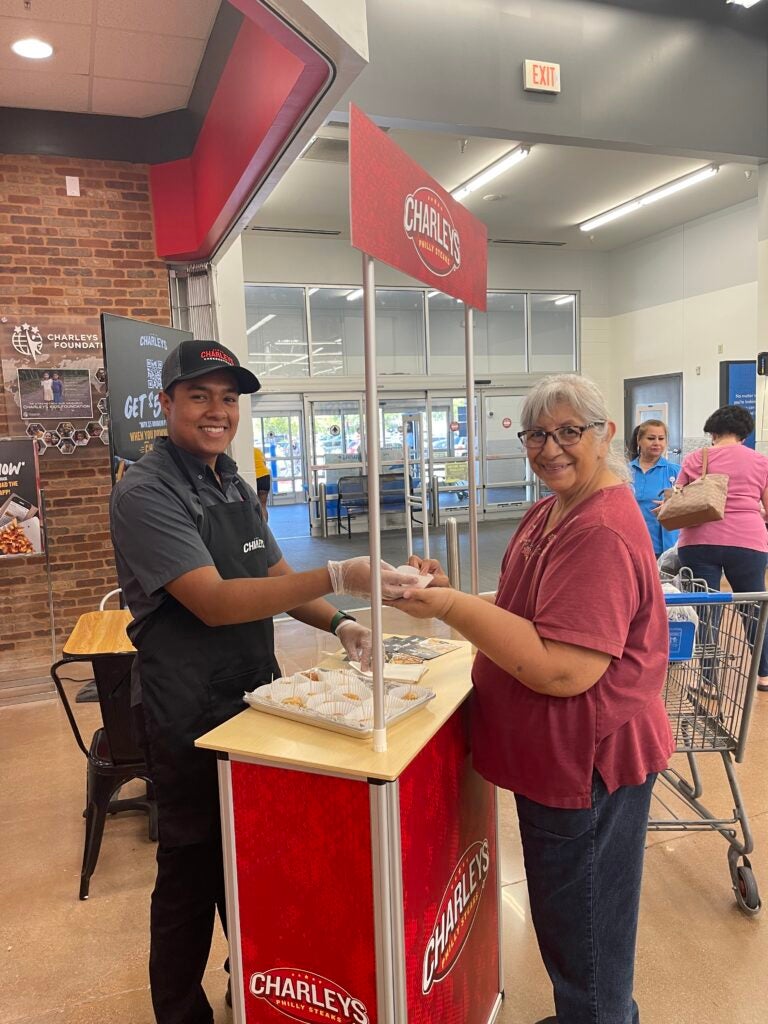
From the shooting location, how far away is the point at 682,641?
2211 mm

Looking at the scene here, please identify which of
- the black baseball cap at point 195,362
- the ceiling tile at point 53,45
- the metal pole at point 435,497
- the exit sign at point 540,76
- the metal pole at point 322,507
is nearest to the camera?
the black baseball cap at point 195,362

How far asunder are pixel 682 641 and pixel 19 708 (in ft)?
13.0

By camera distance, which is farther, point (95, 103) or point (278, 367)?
point (278, 367)

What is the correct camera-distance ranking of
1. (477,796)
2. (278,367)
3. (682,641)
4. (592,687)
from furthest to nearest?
(278,367), (682,641), (477,796), (592,687)

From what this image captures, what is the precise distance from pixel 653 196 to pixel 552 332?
10.0ft

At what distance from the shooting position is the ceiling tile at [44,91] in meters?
4.04

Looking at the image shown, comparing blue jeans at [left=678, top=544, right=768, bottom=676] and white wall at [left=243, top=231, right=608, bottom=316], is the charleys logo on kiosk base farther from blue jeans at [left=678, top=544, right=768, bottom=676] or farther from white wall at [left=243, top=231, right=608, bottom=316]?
white wall at [left=243, top=231, right=608, bottom=316]

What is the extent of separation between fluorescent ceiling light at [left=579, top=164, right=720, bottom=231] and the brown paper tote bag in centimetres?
571

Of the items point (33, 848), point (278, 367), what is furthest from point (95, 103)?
point (278, 367)

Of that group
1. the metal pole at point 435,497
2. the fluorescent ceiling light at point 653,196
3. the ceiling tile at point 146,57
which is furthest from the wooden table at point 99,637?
the fluorescent ceiling light at point 653,196

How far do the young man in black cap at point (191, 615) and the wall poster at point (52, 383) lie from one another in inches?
131

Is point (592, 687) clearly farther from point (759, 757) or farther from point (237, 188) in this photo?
point (237, 188)

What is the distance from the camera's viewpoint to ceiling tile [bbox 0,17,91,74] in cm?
351

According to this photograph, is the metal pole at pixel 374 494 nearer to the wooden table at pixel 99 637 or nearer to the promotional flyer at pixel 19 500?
the wooden table at pixel 99 637
